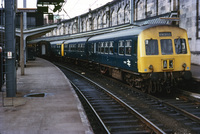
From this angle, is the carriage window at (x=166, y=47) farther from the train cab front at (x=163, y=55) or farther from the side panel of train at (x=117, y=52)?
the side panel of train at (x=117, y=52)

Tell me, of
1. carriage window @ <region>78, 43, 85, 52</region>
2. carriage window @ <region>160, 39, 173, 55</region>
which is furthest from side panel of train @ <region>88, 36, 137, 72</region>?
carriage window @ <region>78, 43, 85, 52</region>

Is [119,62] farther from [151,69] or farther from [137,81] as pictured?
[151,69]

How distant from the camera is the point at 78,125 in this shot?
7371 mm

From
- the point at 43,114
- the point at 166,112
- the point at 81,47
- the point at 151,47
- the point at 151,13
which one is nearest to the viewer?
the point at 43,114

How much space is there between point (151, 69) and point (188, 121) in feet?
12.9

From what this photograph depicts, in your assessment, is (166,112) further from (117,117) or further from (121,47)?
(121,47)

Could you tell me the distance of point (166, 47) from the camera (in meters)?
12.4

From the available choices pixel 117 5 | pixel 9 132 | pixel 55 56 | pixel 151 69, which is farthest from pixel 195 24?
pixel 55 56

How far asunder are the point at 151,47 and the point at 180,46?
1500 mm

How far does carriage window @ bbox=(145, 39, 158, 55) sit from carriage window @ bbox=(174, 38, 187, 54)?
3.45 feet

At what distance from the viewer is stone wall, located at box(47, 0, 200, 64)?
2041cm

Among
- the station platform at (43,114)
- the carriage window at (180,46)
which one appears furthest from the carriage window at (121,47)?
the station platform at (43,114)

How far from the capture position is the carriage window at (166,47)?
12293mm

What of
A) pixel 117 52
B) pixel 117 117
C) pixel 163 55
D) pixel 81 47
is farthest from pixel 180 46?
pixel 81 47
